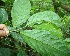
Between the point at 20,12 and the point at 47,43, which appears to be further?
the point at 20,12

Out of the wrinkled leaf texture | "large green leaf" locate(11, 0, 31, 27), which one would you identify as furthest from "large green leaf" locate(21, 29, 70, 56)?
"large green leaf" locate(11, 0, 31, 27)

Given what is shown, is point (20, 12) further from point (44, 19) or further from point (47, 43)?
point (47, 43)

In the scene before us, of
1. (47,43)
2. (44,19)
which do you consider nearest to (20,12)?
(44,19)

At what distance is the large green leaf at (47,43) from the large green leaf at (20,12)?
0.33ft

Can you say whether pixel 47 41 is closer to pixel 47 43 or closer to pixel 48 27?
pixel 47 43

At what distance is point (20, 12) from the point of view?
88cm

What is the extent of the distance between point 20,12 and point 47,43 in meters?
0.22

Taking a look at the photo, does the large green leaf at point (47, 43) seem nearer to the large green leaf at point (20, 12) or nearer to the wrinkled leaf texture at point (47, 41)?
the wrinkled leaf texture at point (47, 41)

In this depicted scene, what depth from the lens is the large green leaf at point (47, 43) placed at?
0.71 meters

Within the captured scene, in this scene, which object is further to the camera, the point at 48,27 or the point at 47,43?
the point at 48,27

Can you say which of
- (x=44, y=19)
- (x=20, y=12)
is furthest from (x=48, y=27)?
(x=20, y=12)

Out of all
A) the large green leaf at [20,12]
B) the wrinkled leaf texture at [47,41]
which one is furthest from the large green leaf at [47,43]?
the large green leaf at [20,12]

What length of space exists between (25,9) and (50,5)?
1.43 m

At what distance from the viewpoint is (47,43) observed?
2.39 ft
